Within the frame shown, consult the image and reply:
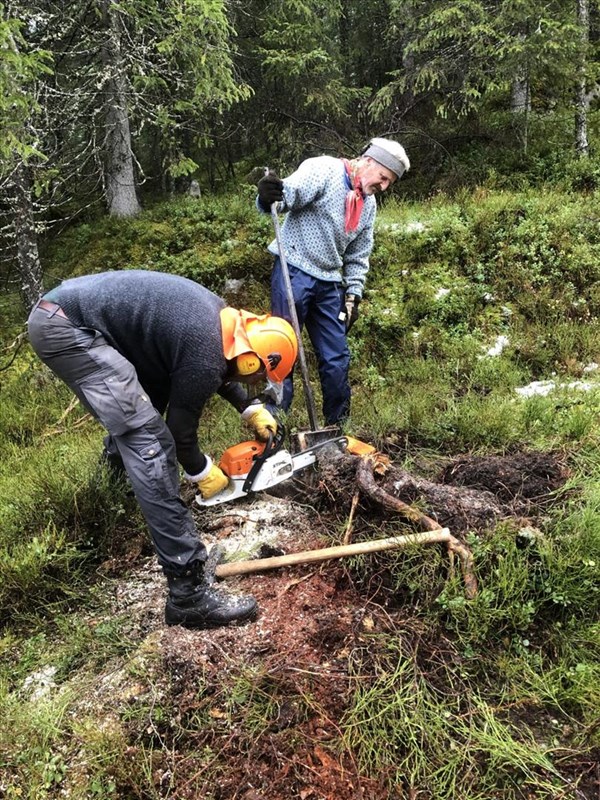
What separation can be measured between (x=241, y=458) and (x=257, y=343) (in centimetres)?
83

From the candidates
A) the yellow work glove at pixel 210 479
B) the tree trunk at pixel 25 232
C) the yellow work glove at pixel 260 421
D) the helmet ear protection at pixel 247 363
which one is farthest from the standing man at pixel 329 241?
the tree trunk at pixel 25 232

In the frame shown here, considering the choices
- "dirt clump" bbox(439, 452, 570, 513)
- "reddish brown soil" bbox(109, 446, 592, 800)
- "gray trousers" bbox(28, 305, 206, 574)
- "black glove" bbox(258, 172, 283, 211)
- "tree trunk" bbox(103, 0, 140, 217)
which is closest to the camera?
"reddish brown soil" bbox(109, 446, 592, 800)

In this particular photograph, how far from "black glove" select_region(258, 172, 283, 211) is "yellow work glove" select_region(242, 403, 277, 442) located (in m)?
1.48

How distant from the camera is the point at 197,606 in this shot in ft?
7.95

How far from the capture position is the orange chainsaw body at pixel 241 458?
3072mm

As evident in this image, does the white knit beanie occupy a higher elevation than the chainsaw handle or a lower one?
higher

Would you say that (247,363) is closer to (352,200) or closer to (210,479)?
(210,479)

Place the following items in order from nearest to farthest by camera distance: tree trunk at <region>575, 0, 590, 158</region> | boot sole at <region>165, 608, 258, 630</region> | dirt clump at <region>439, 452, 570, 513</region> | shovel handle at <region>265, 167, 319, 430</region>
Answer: boot sole at <region>165, 608, 258, 630</region>, dirt clump at <region>439, 452, 570, 513</region>, shovel handle at <region>265, 167, 319, 430</region>, tree trunk at <region>575, 0, 590, 158</region>

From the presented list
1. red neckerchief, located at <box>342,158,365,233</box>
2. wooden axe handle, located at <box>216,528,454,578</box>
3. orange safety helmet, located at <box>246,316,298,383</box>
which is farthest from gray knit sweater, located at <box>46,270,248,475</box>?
red neckerchief, located at <box>342,158,365,233</box>

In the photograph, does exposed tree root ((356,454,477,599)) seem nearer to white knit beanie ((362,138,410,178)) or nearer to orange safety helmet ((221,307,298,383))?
orange safety helmet ((221,307,298,383))

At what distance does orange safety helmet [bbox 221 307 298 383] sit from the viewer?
2.44 metres

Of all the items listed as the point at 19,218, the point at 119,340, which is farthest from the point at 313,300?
the point at 19,218

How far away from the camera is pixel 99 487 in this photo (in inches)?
120

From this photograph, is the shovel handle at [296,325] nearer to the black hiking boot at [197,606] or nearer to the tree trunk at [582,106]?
the black hiking boot at [197,606]
